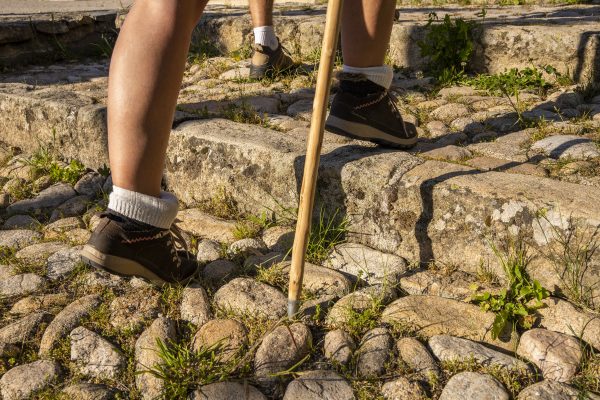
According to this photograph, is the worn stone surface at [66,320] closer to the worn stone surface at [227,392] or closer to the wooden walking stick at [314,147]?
the worn stone surface at [227,392]

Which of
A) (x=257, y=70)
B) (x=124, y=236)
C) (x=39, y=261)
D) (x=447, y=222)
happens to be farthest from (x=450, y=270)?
(x=257, y=70)

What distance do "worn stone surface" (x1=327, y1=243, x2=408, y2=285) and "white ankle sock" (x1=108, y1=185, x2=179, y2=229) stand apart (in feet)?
2.12

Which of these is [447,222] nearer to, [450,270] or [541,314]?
[450,270]

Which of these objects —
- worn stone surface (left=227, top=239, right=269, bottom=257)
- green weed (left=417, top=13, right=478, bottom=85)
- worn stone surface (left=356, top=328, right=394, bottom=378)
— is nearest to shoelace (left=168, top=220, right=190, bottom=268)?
worn stone surface (left=227, top=239, right=269, bottom=257)

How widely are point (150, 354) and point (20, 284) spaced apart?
72cm

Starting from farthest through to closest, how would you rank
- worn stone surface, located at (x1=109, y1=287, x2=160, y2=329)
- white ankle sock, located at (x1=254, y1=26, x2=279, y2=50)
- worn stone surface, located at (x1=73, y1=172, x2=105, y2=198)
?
1. white ankle sock, located at (x1=254, y1=26, x2=279, y2=50)
2. worn stone surface, located at (x1=73, y1=172, x2=105, y2=198)
3. worn stone surface, located at (x1=109, y1=287, x2=160, y2=329)

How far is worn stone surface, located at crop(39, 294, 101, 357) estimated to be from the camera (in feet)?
7.00

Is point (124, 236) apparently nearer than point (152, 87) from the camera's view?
No

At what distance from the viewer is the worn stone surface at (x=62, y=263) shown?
8.28 ft

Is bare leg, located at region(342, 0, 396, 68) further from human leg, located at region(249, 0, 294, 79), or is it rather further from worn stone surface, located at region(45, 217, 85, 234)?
human leg, located at region(249, 0, 294, 79)

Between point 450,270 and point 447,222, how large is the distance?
0.54 feet

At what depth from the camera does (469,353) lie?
6.45 ft

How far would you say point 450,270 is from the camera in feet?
7.87

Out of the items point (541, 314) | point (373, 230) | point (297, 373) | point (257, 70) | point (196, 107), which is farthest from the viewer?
point (257, 70)
